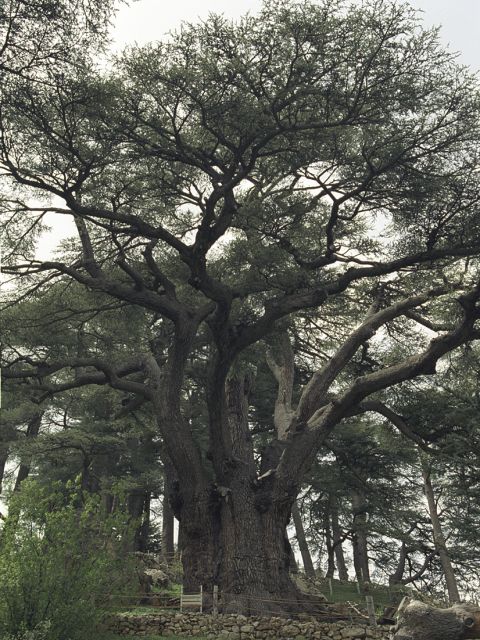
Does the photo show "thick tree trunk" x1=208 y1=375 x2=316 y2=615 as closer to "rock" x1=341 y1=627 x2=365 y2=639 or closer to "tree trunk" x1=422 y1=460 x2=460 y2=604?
"rock" x1=341 y1=627 x2=365 y2=639

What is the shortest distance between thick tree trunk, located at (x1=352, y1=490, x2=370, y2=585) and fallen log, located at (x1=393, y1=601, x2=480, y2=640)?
14054 millimetres

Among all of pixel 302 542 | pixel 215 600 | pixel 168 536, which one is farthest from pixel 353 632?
pixel 302 542

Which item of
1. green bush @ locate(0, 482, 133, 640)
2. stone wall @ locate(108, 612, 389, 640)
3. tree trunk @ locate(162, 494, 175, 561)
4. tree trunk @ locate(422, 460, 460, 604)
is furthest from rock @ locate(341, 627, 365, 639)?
tree trunk @ locate(162, 494, 175, 561)

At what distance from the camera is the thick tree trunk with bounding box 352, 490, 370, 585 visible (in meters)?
21.5

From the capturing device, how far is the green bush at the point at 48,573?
8117 millimetres

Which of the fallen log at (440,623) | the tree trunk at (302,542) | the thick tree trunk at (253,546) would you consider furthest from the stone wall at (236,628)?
the tree trunk at (302,542)

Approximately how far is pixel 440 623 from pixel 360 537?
1907cm

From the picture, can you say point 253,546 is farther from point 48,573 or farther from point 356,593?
point 356,593

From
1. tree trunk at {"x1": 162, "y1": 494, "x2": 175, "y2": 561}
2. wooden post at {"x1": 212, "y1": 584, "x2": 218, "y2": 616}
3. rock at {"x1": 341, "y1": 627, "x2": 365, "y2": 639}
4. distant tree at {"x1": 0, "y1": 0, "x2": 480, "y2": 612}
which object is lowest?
rock at {"x1": 341, "y1": 627, "x2": 365, "y2": 639}

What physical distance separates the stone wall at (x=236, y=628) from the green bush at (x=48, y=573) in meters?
1.88

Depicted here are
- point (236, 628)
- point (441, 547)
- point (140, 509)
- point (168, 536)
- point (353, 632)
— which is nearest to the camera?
point (353, 632)

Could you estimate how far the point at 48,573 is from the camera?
8383 mm

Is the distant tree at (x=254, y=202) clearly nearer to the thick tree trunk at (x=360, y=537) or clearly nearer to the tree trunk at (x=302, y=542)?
the thick tree trunk at (x=360, y=537)

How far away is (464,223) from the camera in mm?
13281
